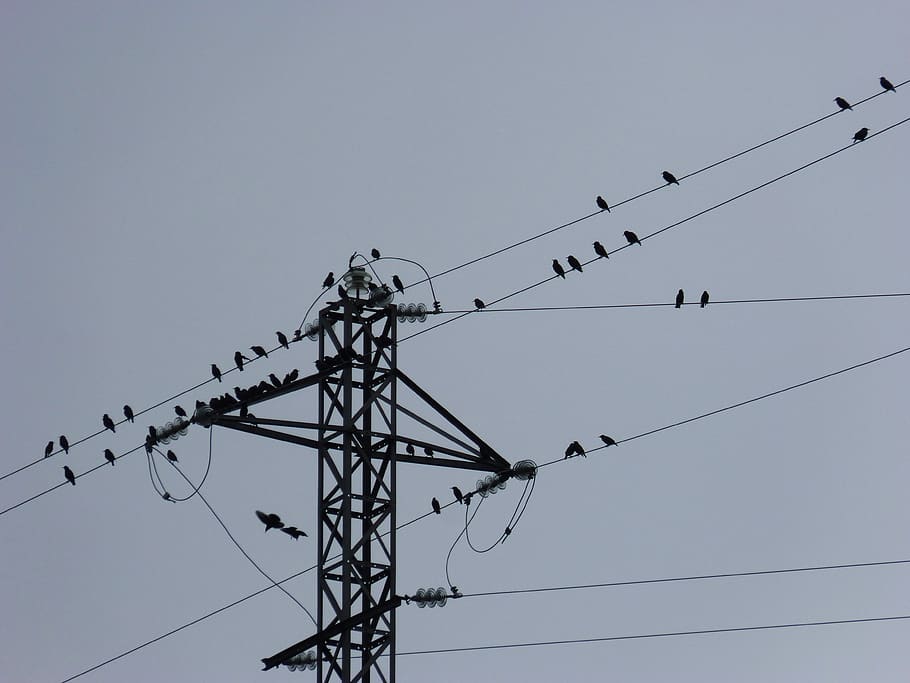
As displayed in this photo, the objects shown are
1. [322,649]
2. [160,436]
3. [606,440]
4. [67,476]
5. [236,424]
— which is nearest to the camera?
[322,649]

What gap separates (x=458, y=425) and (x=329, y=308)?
226 centimetres

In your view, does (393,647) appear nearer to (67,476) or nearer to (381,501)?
(381,501)

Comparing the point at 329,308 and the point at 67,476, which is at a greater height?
the point at 67,476

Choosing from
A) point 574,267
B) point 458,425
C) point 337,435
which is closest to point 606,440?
point 574,267

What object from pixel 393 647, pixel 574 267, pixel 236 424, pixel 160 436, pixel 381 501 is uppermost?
pixel 574 267

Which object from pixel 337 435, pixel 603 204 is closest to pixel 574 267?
pixel 603 204

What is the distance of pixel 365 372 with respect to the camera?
2039 centimetres

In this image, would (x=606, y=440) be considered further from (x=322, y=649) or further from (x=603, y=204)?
(x=322, y=649)

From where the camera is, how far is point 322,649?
1884 cm

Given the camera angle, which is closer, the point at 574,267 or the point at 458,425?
the point at 458,425

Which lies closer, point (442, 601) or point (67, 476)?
point (442, 601)

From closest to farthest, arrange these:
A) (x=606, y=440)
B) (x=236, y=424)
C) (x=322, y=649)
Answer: (x=322, y=649) < (x=236, y=424) < (x=606, y=440)

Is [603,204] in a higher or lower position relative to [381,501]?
higher

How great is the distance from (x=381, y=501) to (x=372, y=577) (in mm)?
941
